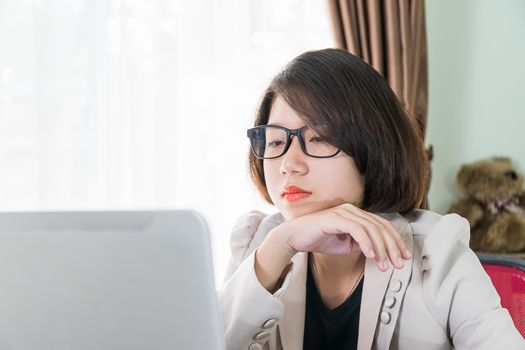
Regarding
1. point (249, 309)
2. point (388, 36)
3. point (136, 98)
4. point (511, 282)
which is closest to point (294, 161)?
point (249, 309)

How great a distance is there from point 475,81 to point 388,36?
0.53m

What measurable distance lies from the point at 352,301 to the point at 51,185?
1.65 meters

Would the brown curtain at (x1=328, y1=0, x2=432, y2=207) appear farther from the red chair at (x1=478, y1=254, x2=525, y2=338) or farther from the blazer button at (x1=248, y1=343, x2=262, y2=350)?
the blazer button at (x1=248, y1=343, x2=262, y2=350)

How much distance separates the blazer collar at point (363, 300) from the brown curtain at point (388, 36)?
59.7 inches

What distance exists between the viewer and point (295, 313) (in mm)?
1145

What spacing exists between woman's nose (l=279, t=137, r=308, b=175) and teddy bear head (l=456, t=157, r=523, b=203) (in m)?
1.85

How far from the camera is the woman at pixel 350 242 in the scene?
3.12 feet

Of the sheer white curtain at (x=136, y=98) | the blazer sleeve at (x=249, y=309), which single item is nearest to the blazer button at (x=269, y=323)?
the blazer sleeve at (x=249, y=309)

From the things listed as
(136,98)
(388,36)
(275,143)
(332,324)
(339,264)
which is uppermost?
(388,36)

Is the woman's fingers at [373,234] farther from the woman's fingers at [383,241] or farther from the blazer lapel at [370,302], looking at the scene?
the blazer lapel at [370,302]

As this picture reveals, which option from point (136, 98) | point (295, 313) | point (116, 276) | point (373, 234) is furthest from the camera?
point (136, 98)

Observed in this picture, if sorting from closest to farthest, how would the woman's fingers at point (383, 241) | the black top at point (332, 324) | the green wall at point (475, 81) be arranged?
1. the woman's fingers at point (383, 241)
2. the black top at point (332, 324)
3. the green wall at point (475, 81)

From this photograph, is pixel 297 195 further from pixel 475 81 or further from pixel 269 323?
pixel 475 81

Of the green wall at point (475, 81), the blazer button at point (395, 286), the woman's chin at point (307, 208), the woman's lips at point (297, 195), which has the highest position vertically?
the green wall at point (475, 81)
